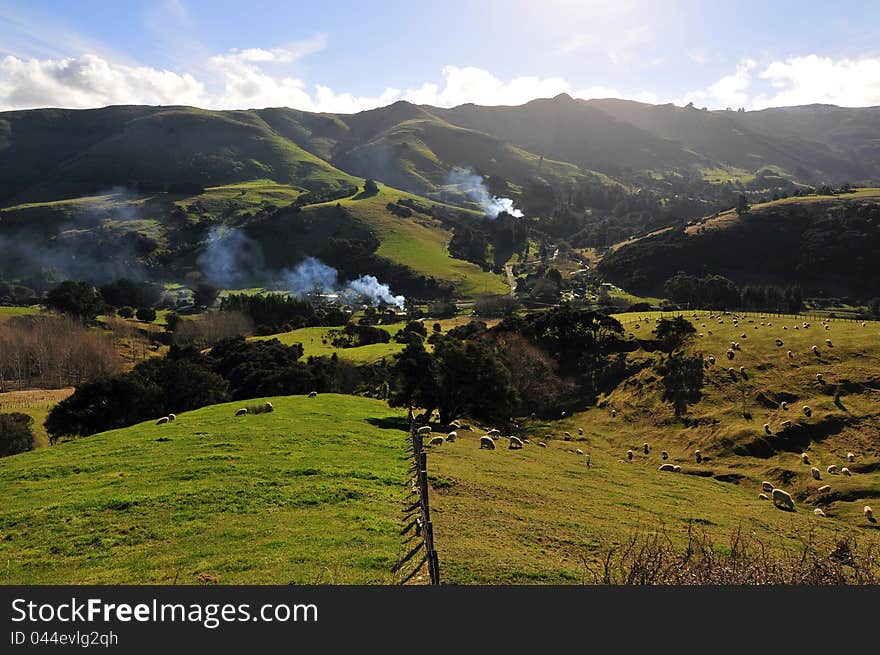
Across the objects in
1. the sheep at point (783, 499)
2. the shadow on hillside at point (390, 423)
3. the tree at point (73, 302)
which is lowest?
the sheep at point (783, 499)

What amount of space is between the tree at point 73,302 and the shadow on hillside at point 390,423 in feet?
364

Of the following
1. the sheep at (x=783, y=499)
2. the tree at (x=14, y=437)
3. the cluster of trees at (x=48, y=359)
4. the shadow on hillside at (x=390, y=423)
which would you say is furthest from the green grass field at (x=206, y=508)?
the cluster of trees at (x=48, y=359)

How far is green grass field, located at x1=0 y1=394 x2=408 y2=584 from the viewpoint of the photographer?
14.9m

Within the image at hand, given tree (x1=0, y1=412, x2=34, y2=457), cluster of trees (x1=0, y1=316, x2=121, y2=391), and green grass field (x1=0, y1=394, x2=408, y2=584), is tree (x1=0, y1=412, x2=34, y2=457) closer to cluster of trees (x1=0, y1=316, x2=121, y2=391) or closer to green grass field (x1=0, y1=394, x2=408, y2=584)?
green grass field (x1=0, y1=394, x2=408, y2=584)

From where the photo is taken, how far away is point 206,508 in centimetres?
1975

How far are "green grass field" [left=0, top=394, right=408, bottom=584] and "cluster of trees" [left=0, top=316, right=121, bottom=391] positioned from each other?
73325 mm

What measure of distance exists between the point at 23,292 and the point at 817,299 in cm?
26598

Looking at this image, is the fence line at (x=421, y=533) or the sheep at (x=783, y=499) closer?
the fence line at (x=421, y=533)

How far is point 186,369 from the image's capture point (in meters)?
59.0

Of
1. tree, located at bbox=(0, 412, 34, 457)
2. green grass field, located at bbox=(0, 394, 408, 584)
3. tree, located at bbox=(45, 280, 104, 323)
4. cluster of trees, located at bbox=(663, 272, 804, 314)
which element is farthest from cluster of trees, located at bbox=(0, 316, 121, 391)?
cluster of trees, located at bbox=(663, 272, 804, 314)

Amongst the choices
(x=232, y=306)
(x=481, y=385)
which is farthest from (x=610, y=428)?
(x=232, y=306)

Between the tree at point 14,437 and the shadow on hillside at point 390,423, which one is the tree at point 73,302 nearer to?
the tree at point 14,437

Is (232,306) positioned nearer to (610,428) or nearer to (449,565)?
(610,428)

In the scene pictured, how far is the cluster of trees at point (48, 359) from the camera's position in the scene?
299ft
